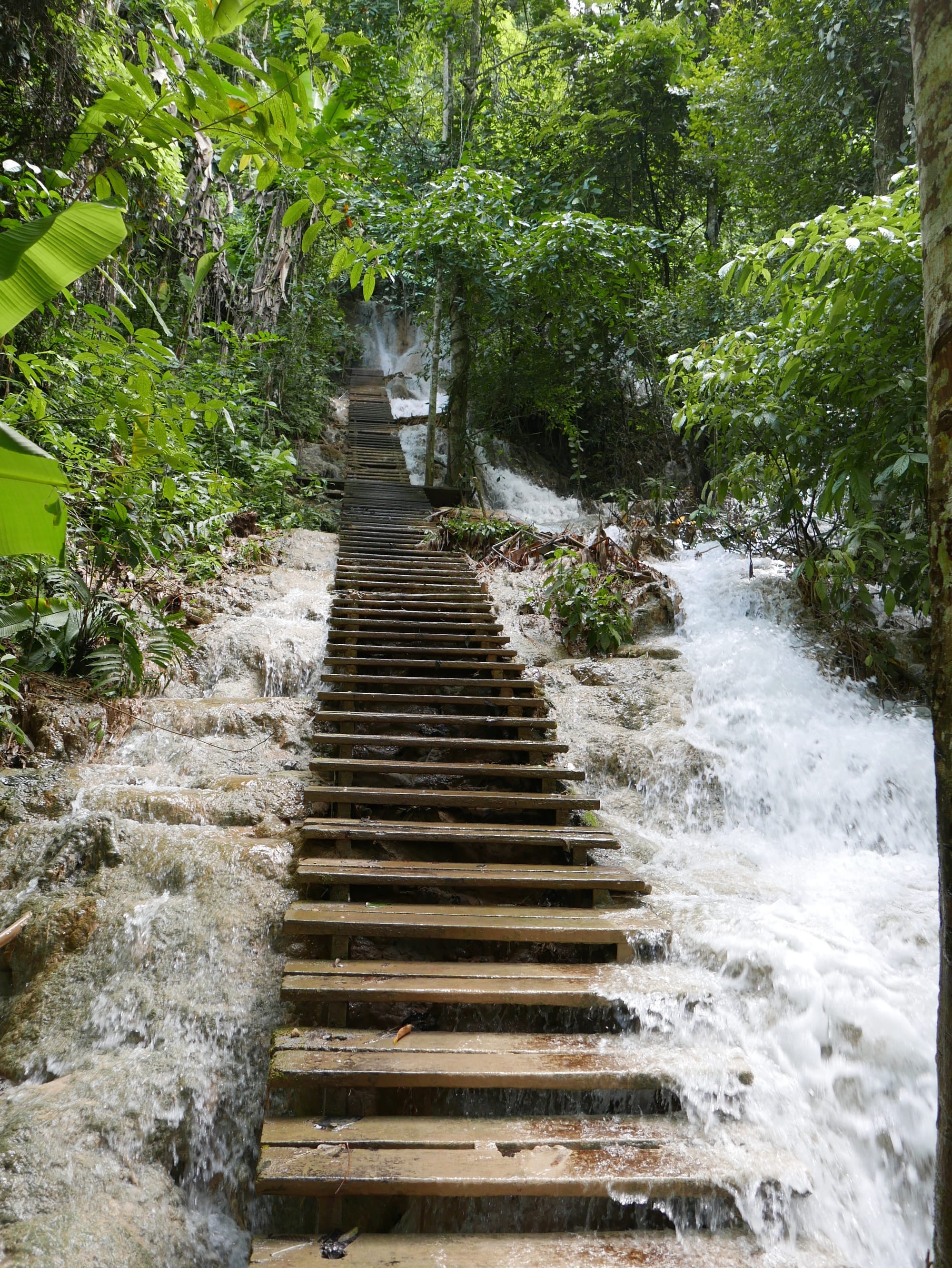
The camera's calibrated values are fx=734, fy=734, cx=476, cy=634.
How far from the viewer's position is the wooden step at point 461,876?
296cm

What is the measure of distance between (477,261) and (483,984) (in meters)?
9.57

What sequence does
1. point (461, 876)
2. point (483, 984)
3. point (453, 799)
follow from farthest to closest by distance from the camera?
point (453, 799) → point (461, 876) → point (483, 984)

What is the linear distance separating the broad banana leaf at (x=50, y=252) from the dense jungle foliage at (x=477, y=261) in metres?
0.04

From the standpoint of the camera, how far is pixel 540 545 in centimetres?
791

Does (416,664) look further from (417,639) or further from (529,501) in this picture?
(529,501)

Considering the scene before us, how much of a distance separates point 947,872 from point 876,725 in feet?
13.9

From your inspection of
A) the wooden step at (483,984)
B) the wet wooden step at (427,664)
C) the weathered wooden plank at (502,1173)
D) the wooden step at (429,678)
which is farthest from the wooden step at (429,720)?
the weathered wooden plank at (502,1173)

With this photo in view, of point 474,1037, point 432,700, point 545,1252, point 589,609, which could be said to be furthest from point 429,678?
point 545,1252

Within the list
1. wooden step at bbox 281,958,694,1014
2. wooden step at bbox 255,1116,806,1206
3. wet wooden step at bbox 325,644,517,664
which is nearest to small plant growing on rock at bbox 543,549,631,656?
wet wooden step at bbox 325,644,517,664

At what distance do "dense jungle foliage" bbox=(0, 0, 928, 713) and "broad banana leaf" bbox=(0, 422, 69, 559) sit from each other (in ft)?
1.23

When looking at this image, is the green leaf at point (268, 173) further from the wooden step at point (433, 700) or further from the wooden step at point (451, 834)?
the wooden step at point (433, 700)

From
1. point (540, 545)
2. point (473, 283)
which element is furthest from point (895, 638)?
point (473, 283)

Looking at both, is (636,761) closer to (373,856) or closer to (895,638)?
(373,856)

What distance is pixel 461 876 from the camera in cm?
306
